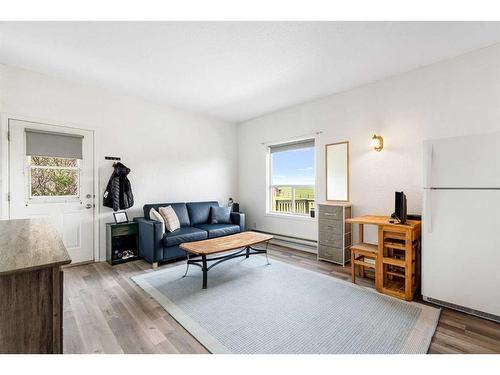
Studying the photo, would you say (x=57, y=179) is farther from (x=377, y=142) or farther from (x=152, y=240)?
(x=377, y=142)

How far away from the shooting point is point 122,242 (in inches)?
153

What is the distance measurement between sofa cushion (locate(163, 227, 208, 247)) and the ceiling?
2266mm

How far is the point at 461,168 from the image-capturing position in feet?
7.19

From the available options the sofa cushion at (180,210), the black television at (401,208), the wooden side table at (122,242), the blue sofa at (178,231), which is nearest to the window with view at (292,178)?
the blue sofa at (178,231)

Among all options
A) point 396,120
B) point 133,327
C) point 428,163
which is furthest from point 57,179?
point 396,120

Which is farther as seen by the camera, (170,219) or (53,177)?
(170,219)

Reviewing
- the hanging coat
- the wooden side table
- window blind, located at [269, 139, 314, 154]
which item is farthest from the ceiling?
the wooden side table

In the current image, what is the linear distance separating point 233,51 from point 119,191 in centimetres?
274

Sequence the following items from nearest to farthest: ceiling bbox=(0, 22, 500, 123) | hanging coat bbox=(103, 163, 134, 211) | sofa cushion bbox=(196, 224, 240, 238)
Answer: ceiling bbox=(0, 22, 500, 123) → hanging coat bbox=(103, 163, 134, 211) → sofa cushion bbox=(196, 224, 240, 238)

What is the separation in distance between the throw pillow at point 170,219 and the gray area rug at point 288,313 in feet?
2.61

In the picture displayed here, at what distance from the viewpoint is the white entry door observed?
313cm

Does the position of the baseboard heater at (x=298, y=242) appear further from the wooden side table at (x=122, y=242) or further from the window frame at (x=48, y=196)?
the window frame at (x=48, y=196)

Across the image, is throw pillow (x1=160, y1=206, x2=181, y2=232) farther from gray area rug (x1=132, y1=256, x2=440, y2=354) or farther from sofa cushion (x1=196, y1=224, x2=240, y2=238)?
gray area rug (x1=132, y1=256, x2=440, y2=354)
